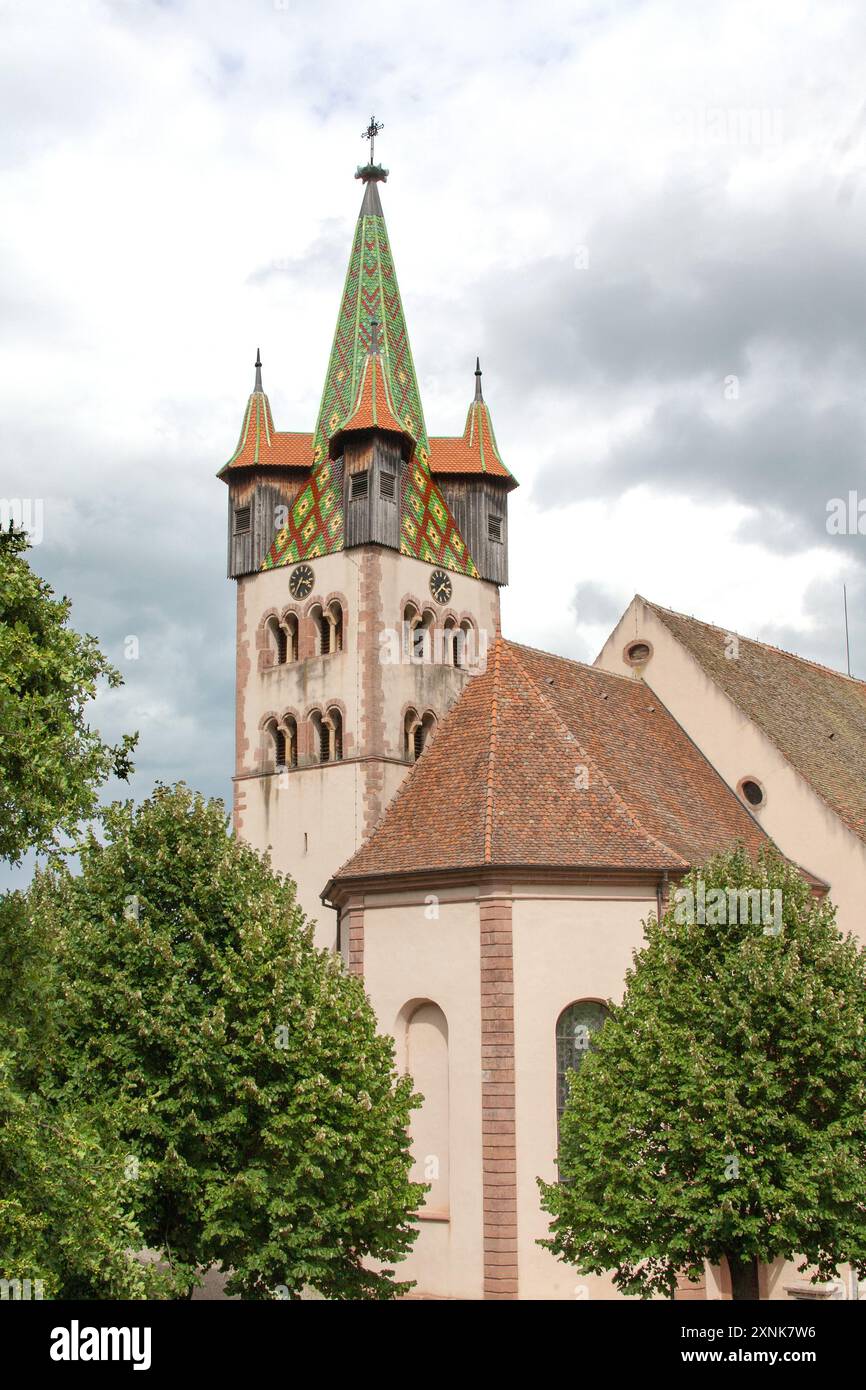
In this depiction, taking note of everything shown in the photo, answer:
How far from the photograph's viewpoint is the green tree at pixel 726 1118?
2414 centimetres

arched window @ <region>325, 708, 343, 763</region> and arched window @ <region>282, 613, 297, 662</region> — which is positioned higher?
arched window @ <region>282, 613, 297, 662</region>

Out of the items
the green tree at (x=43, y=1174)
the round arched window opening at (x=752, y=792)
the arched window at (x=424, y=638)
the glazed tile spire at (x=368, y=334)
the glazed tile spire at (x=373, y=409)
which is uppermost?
the glazed tile spire at (x=368, y=334)

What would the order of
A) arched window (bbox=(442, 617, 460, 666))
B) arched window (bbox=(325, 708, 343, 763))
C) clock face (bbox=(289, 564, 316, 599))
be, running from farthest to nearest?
1. arched window (bbox=(442, 617, 460, 666))
2. clock face (bbox=(289, 564, 316, 599))
3. arched window (bbox=(325, 708, 343, 763))

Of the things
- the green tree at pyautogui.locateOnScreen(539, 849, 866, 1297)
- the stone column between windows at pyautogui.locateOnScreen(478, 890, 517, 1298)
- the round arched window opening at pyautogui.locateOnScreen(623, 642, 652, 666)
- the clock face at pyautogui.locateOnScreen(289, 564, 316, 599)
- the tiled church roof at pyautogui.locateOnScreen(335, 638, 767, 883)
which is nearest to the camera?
the green tree at pyautogui.locateOnScreen(539, 849, 866, 1297)

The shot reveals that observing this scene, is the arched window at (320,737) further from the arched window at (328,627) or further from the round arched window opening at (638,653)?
the round arched window opening at (638,653)

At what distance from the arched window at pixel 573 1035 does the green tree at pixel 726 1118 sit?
129 inches

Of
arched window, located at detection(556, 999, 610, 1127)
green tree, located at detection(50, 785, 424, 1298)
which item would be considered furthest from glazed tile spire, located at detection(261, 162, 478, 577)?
green tree, located at detection(50, 785, 424, 1298)

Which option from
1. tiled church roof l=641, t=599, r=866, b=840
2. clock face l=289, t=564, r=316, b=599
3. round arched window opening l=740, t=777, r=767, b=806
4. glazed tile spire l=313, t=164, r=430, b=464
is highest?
glazed tile spire l=313, t=164, r=430, b=464

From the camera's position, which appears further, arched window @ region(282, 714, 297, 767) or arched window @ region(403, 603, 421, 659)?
arched window @ region(403, 603, 421, 659)

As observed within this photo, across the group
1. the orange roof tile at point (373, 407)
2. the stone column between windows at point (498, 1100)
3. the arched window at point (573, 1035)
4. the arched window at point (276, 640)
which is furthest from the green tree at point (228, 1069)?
the orange roof tile at point (373, 407)

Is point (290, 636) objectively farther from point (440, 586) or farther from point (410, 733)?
point (410, 733)

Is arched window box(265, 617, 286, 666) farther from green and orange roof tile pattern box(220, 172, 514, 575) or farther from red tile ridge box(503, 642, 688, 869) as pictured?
red tile ridge box(503, 642, 688, 869)

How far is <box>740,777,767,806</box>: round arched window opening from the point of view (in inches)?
1528

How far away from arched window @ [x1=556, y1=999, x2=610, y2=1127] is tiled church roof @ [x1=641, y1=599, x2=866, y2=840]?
9.73m
